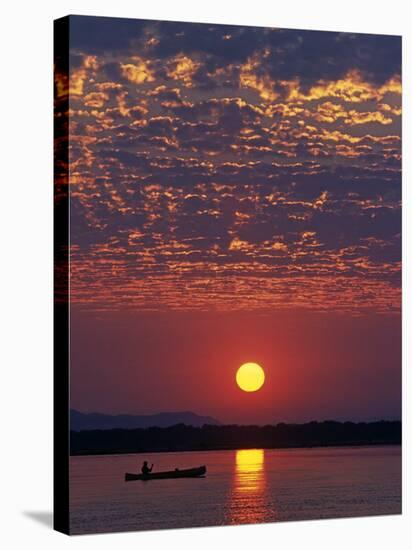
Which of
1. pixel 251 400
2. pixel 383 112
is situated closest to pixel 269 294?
pixel 251 400

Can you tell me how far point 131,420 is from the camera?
14.4 metres

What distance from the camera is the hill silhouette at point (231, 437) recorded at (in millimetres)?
14172

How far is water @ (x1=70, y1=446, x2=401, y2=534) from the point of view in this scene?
1412cm

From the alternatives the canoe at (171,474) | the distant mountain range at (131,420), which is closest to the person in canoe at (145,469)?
the canoe at (171,474)

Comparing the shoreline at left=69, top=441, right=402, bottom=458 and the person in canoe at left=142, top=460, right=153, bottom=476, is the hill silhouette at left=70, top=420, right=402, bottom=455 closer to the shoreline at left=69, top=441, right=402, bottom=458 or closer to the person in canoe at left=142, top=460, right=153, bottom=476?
the shoreline at left=69, top=441, right=402, bottom=458

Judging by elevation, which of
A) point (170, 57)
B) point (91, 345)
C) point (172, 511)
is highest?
point (170, 57)

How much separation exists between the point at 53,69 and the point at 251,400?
10.5 feet

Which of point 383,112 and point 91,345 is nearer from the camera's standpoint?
point 91,345

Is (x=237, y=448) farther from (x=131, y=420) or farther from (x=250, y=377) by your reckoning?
(x=131, y=420)

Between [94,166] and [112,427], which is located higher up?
[94,166]

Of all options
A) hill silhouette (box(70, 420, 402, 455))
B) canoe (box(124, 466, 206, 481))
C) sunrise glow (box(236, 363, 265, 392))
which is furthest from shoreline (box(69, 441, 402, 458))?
sunrise glow (box(236, 363, 265, 392))

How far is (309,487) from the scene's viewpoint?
14898 millimetres

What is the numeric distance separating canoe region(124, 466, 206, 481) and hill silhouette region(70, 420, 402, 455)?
7.0 inches

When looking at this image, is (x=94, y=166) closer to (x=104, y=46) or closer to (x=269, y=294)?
(x=104, y=46)
